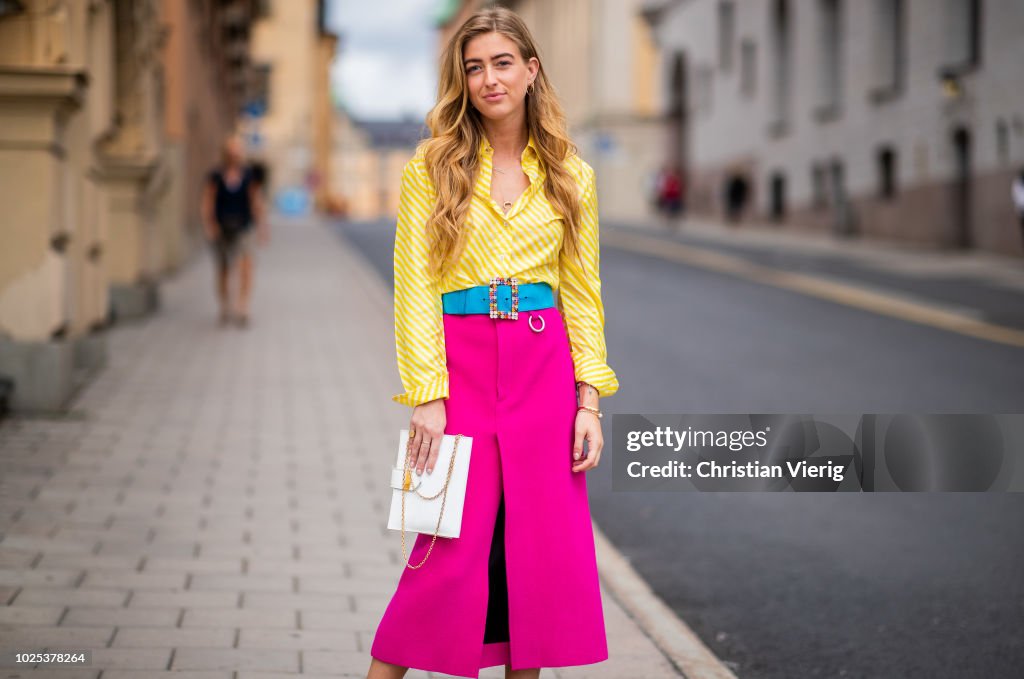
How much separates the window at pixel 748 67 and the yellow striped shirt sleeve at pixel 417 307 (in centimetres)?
4460

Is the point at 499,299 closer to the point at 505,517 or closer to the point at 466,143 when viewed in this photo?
the point at 466,143

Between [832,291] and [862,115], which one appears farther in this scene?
[862,115]

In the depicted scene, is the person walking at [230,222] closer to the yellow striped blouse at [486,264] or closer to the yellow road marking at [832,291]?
the yellow road marking at [832,291]

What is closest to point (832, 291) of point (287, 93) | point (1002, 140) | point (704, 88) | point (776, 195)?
point (1002, 140)

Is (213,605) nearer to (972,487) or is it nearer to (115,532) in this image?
(115,532)

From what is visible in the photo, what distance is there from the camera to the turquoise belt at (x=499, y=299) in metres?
3.46

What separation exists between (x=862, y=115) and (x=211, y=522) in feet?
106

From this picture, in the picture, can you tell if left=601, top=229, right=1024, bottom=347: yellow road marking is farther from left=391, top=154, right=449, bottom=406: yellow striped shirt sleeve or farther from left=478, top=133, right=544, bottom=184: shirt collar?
left=391, top=154, right=449, bottom=406: yellow striped shirt sleeve

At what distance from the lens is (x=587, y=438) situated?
3539mm

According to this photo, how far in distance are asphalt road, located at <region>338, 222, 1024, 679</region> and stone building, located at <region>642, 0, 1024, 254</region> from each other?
51.9 ft

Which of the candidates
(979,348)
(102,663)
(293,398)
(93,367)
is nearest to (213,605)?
(102,663)

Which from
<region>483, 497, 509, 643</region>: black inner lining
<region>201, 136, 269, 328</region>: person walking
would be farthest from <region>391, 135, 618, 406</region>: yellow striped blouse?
<region>201, 136, 269, 328</region>: person walking

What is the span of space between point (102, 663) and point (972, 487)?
460 centimetres

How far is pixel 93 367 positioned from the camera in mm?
12219
